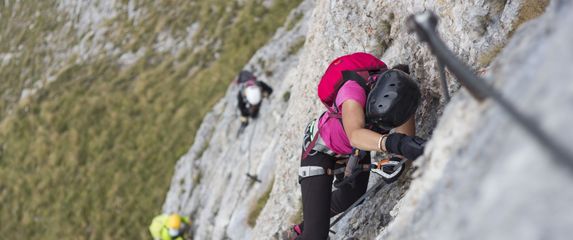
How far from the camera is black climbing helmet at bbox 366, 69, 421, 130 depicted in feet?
17.4

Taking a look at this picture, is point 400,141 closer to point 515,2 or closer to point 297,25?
point 515,2

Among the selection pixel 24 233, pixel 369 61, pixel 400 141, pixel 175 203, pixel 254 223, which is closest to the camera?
pixel 400 141

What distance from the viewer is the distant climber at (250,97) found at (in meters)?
17.4

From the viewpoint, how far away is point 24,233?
24.7 meters

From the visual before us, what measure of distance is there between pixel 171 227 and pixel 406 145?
1458cm

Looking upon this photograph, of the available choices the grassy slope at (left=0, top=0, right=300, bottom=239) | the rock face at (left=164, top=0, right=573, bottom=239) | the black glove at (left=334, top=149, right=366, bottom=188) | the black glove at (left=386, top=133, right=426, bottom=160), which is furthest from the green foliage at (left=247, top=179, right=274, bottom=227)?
the grassy slope at (left=0, top=0, right=300, bottom=239)

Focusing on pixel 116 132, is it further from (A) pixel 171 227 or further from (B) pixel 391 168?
(B) pixel 391 168

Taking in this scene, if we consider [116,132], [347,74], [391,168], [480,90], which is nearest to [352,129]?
[347,74]

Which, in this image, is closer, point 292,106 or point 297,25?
point 292,106

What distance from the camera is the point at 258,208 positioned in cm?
1280

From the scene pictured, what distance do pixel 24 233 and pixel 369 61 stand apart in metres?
24.8

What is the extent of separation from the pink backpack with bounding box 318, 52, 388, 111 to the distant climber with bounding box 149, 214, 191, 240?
1314cm

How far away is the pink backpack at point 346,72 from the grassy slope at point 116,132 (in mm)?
17864

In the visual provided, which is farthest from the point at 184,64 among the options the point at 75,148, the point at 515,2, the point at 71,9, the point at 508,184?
the point at 508,184
